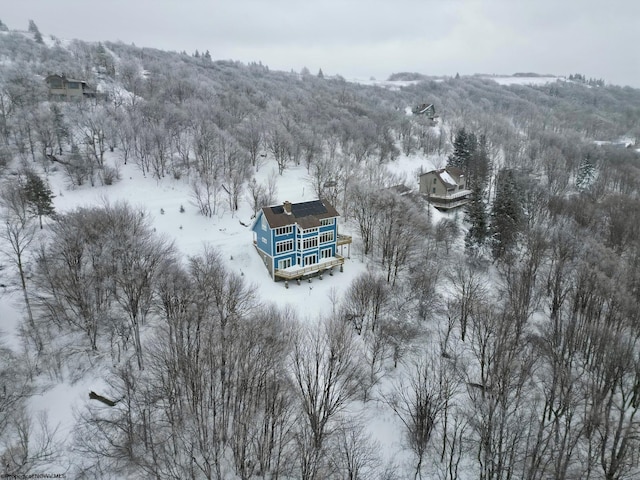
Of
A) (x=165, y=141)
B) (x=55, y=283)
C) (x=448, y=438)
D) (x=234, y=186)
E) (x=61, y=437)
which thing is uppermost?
(x=165, y=141)

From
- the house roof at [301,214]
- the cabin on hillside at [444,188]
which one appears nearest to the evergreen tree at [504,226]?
the cabin on hillside at [444,188]

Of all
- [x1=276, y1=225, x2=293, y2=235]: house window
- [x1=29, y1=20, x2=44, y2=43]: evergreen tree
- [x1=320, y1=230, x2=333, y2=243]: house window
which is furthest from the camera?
[x1=29, y1=20, x2=44, y2=43]: evergreen tree

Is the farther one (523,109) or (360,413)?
(523,109)

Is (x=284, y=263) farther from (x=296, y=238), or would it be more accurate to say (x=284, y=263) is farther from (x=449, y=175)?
(x=449, y=175)

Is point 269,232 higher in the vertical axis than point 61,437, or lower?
higher

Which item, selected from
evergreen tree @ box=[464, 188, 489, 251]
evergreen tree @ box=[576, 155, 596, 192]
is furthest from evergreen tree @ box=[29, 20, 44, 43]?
evergreen tree @ box=[576, 155, 596, 192]

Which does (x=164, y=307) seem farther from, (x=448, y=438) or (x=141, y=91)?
(x=141, y=91)

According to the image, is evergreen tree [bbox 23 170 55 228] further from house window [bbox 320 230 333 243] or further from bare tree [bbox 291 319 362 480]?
bare tree [bbox 291 319 362 480]

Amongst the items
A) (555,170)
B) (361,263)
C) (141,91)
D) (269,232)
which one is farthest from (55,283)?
(555,170)
